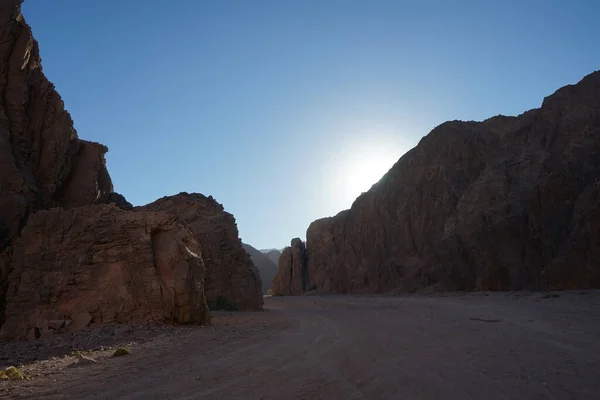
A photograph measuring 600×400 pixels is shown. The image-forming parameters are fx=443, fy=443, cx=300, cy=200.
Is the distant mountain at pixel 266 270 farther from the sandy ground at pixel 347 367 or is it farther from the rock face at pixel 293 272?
the sandy ground at pixel 347 367

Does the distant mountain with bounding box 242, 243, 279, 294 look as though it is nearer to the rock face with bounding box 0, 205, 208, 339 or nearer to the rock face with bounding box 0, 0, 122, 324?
the rock face with bounding box 0, 0, 122, 324

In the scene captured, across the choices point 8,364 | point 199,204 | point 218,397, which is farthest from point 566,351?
point 199,204

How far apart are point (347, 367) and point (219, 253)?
879 inches

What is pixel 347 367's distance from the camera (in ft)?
23.4

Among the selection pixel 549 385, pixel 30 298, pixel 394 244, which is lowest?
pixel 549 385

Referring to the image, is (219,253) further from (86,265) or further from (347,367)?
(347,367)

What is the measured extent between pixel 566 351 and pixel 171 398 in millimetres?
6538

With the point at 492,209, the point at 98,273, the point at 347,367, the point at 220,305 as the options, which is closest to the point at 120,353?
the point at 347,367

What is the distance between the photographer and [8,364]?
8.63 m

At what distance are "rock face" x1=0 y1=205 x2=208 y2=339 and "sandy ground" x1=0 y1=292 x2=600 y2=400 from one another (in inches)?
129

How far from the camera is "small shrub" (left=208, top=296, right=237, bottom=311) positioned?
85.9ft

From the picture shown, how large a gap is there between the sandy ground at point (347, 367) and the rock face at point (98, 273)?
3289mm

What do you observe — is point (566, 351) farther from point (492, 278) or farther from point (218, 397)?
point (492, 278)

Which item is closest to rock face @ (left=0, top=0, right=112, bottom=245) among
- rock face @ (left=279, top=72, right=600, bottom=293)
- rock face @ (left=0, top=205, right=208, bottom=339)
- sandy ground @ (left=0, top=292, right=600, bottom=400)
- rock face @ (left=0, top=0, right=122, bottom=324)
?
rock face @ (left=0, top=0, right=122, bottom=324)
